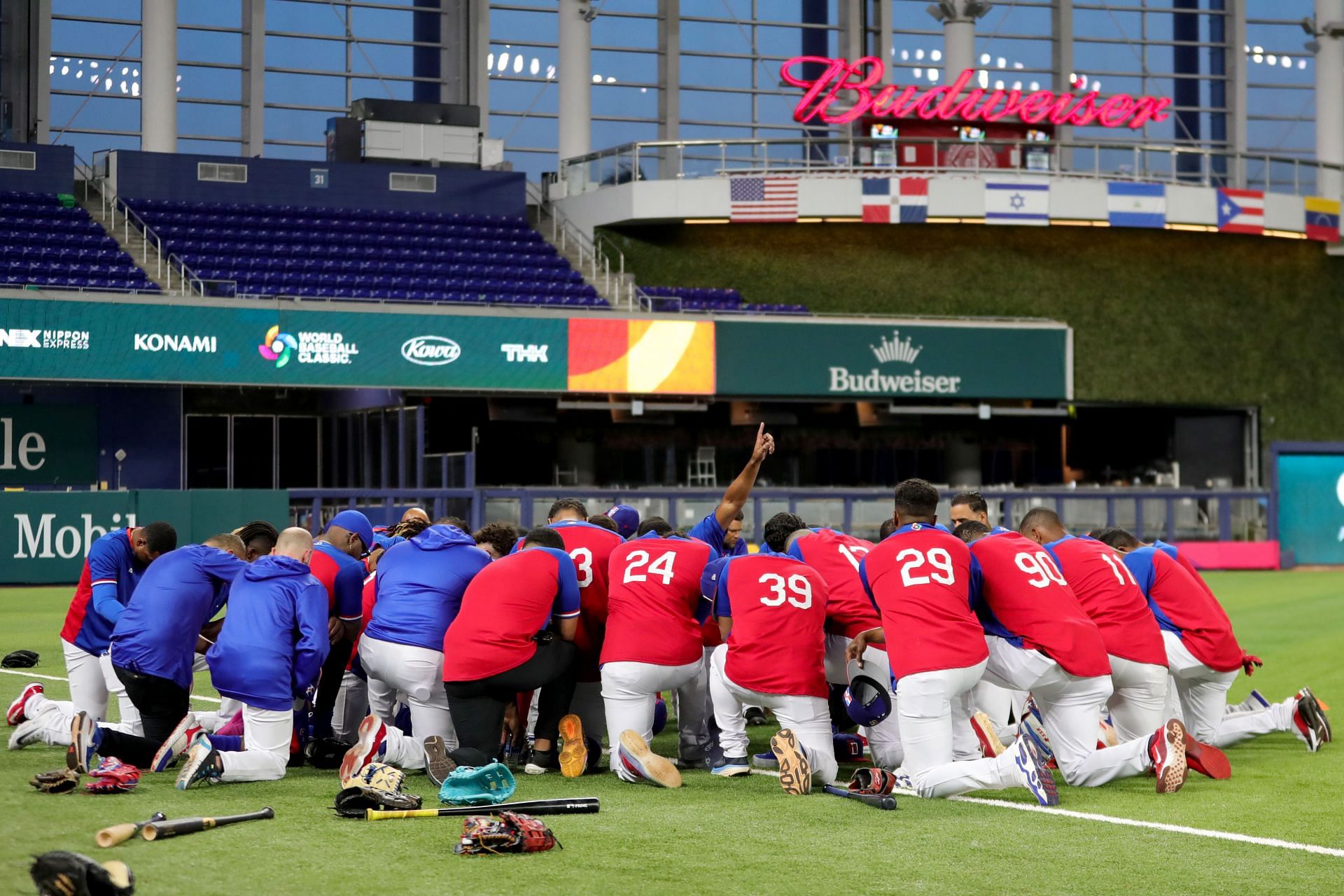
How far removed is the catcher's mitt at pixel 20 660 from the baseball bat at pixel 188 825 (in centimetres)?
737

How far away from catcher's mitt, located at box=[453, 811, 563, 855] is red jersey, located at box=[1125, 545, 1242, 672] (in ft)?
16.2

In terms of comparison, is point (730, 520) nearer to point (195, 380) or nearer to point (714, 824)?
point (714, 824)

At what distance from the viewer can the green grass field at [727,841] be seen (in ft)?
21.0

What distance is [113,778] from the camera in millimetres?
8336

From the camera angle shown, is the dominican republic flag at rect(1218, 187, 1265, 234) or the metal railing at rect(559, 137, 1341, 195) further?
Result: the dominican republic flag at rect(1218, 187, 1265, 234)

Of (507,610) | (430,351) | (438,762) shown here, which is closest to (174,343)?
(430,351)

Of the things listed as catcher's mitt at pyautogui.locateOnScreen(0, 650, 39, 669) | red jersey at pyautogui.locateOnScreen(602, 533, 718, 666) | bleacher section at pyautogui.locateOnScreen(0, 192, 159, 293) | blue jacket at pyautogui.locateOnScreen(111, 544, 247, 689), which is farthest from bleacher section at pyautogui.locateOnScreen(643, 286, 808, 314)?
blue jacket at pyautogui.locateOnScreen(111, 544, 247, 689)

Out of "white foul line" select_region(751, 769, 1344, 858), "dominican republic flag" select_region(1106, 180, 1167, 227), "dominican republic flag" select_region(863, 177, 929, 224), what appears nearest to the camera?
"white foul line" select_region(751, 769, 1344, 858)

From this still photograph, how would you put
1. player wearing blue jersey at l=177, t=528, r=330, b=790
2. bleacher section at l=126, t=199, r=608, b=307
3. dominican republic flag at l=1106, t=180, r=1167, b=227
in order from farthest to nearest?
dominican republic flag at l=1106, t=180, r=1167, b=227 < bleacher section at l=126, t=199, r=608, b=307 < player wearing blue jersey at l=177, t=528, r=330, b=790

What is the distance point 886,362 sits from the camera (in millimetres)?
35719

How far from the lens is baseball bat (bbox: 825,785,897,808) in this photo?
822cm

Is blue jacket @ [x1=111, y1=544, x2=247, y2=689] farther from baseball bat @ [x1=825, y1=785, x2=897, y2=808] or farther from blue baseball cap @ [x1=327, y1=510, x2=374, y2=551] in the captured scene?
baseball bat @ [x1=825, y1=785, x2=897, y2=808]

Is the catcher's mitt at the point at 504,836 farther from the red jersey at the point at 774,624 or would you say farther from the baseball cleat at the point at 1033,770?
the baseball cleat at the point at 1033,770

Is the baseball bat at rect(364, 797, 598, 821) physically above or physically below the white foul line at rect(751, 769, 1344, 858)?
above
